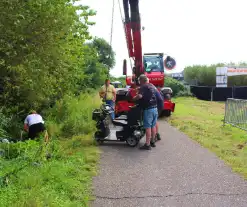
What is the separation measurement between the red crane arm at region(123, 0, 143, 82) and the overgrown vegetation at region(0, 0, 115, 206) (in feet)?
4.85

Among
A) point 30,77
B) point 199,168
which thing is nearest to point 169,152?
point 199,168

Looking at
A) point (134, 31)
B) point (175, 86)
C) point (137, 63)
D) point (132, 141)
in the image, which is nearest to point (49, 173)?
point (132, 141)

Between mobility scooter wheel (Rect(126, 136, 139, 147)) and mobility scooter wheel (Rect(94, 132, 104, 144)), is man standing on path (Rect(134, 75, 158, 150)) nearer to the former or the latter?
mobility scooter wheel (Rect(126, 136, 139, 147))

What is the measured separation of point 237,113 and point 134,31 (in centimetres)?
445

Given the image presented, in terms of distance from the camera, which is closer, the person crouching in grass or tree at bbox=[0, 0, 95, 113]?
tree at bbox=[0, 0, 95, 113]

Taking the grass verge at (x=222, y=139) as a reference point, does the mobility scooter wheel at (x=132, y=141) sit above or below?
above

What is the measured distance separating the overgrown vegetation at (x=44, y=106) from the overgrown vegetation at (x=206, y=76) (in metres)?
24.3

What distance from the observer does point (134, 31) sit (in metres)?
12.3

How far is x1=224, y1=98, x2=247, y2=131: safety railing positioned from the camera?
11.5 meters

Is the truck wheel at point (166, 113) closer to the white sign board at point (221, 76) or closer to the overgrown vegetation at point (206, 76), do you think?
the white sign board at point (221, 76)

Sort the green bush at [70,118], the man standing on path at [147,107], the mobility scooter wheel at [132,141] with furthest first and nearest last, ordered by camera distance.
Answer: the green bush at [70,118], the mobility scooter wheel at [132,141], the man standing on path at [147,107]

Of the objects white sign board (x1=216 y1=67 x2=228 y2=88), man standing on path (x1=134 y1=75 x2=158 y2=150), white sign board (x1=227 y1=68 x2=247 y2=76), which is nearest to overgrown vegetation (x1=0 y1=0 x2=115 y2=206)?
man standing on path (x1=134 y1=75 x2=158 y2=150)

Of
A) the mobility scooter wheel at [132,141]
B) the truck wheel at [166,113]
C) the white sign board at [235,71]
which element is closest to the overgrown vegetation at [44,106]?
the mobility scooter wheel at [132,141]

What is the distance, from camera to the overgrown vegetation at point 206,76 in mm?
34750
